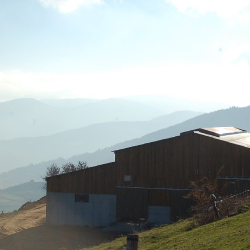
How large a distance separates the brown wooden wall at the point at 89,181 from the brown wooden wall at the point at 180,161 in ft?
2.73

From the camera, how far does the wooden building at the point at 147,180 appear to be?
83.3ft

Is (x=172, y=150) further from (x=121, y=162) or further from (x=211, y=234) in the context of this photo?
(x=211, y=234)

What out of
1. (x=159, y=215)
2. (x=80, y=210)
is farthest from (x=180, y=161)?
(x=80, y=210)

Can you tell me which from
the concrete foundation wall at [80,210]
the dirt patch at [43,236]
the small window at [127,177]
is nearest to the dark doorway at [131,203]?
the concrete foundation wall at [80,210]

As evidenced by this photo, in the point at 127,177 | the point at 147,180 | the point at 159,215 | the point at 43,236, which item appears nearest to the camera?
the point at 43,236

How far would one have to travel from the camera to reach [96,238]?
23.9 metres

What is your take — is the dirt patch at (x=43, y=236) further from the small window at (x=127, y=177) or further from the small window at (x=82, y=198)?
the small window at (x=127, y=177)

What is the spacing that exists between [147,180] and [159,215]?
2924 millimetres

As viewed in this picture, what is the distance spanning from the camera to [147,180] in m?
27.5

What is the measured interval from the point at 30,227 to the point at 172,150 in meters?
14.5

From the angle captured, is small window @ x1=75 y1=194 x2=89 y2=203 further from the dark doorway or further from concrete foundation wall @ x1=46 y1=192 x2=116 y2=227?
the dark doorway

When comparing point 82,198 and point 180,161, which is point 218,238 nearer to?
point 180,161

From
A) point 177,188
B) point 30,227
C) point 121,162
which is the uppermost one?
point 121,162

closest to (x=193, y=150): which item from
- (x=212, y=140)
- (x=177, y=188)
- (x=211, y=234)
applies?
(x=212, y=140)
